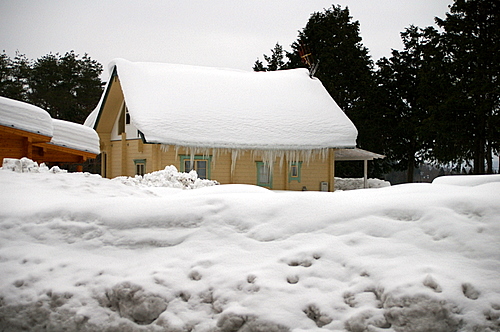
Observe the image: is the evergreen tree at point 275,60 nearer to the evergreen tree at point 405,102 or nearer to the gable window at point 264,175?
the evergreen tree at point 405,102

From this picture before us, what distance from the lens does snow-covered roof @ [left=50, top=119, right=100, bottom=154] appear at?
1522cm

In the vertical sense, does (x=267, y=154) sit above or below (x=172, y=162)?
above

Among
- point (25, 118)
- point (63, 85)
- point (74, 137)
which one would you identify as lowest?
point (74, 137)

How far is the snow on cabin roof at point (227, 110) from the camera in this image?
55.7 ft

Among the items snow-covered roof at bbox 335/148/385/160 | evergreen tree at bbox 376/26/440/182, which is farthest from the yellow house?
evergreen tree at bbox 376/26/440/182

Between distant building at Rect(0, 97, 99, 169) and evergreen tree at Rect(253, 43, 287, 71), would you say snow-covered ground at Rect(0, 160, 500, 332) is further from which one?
evergreen tree at Rect(253, 43, 287, 71)

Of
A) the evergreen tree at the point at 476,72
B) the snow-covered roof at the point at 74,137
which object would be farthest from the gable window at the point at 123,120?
the evergreen tree at the point at 476,72

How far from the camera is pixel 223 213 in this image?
457 centimetres

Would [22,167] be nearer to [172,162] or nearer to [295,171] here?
[172,162]

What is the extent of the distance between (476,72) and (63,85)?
101 ft

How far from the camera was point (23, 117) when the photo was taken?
1187 cm

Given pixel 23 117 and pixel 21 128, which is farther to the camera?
pixel 23 117

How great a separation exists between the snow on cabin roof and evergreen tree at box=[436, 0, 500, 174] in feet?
24.1

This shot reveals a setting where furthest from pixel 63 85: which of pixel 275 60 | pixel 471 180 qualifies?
pixel 471 180
